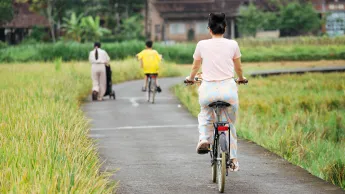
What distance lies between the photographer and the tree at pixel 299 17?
71.9m

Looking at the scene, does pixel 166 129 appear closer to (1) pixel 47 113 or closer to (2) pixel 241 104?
(1) pixel 47 113

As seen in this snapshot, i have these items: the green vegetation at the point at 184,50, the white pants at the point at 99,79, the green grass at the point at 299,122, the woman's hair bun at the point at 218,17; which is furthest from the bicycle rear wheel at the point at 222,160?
the green vegetation at the point at 184,50

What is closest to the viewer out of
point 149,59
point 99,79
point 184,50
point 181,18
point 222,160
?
point 222,160

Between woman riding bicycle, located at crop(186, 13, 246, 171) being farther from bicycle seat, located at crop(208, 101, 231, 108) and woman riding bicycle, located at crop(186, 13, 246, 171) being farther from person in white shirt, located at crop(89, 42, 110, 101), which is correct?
person in white shirt, located at crop(89, 42, 110, 101)

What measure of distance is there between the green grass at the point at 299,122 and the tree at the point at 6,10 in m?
45.6

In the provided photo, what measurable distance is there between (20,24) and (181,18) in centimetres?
1696

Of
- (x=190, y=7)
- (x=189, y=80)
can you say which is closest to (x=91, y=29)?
(x=190, y=7)

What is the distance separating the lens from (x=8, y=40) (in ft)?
255

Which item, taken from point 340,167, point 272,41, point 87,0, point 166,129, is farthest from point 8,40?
point 340,167

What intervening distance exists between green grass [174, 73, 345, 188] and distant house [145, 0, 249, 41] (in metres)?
53.4

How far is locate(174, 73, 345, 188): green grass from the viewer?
448 inches

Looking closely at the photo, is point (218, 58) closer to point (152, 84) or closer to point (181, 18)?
point (152, 84)

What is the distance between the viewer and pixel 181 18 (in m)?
83.0

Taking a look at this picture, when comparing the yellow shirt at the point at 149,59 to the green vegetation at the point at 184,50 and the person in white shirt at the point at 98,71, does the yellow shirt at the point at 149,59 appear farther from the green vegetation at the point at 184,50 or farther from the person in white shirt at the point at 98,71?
the green vegetation at the point at 184,50
